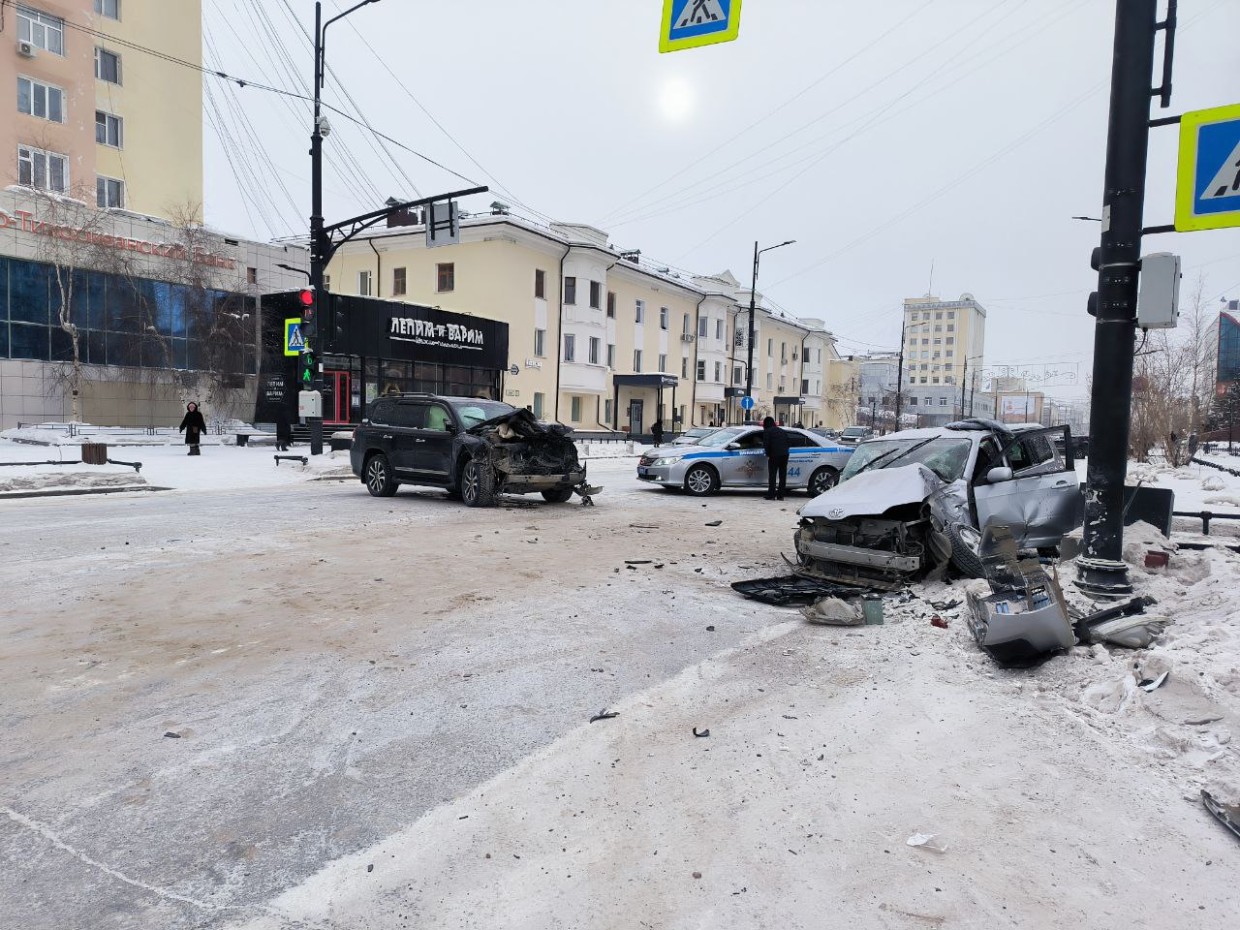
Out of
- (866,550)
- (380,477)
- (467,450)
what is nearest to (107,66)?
(380,477)

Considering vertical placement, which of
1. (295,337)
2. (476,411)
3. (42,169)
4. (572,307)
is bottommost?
(476,411)

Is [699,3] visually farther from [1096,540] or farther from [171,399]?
[171,399]

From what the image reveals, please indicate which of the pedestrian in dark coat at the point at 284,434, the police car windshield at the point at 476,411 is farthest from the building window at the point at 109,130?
the police car windshield at the point at 476,411

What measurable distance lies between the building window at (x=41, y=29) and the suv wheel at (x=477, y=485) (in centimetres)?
3115

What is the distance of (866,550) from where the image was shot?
7.28m

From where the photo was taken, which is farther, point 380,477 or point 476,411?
point 380,477

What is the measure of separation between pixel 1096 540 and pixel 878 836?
14.6ft

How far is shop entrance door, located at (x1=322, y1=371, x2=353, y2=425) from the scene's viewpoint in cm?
3291

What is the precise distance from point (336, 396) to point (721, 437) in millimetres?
20994

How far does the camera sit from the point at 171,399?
106ft

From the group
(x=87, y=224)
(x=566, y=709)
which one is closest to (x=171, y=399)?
(x=87, y=224)

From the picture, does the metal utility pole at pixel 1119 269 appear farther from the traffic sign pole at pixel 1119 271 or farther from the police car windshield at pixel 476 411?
the police car windshield at pixel 476 411

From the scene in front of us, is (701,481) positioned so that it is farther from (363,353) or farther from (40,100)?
(40,100)

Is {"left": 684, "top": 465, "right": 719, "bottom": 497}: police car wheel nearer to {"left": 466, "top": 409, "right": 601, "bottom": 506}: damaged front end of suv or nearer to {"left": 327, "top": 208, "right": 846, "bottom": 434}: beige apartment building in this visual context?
{"left": 466, "top": 409, "right": 601, "bottom": 506}: damaged front end of suv
